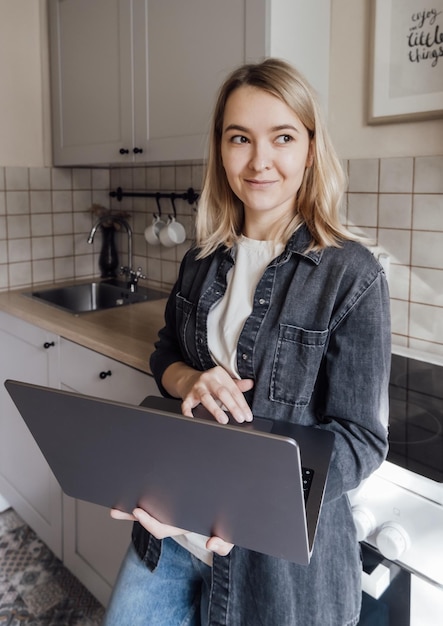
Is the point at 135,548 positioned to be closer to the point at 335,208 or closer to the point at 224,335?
the point at 224,335

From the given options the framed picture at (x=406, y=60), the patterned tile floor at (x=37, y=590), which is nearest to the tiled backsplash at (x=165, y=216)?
the framed picture at (x=406, y=60)

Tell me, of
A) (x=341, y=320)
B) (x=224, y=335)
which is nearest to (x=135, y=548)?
(x=224, y=335)

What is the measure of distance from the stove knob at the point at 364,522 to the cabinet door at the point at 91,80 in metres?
1.30

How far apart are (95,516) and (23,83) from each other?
1608 mm

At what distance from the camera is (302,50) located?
1.46m

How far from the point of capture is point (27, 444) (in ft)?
6.47

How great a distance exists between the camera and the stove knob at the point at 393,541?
36.2 inches

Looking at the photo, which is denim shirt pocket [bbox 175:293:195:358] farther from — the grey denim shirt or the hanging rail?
the hanging rail

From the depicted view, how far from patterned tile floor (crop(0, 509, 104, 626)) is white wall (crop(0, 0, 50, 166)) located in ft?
4.75

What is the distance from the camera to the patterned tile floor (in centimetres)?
172

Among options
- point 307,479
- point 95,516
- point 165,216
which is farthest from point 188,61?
point 95,516

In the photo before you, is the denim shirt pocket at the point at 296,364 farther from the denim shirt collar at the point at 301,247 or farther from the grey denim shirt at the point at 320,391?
the denim shirt collar at the point at 301,247

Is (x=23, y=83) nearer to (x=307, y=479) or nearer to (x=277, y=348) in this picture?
(x=277, y=348)

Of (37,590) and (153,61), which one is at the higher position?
(153,61)
